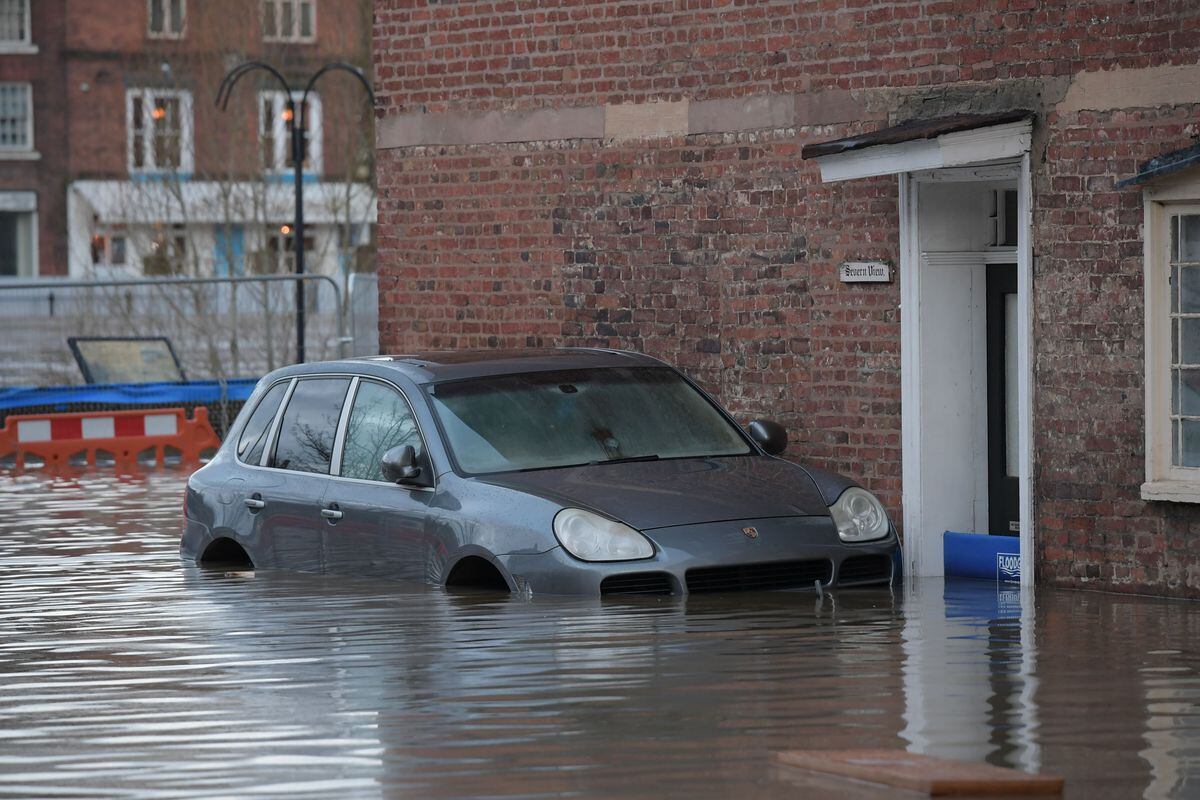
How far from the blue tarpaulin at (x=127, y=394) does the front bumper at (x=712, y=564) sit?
14.3 meters

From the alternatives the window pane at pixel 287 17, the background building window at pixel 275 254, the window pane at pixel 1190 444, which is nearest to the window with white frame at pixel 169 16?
the window pane at pixel 287 17

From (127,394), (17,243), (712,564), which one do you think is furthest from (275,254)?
(712,564)

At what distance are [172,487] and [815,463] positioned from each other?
8355 mm

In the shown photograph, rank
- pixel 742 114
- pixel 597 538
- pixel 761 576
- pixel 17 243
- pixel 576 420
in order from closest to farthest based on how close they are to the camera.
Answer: pixel 597 538 → pixel 761 576 → pixel 576 420 → pixel 742 114 → pixel 17 243

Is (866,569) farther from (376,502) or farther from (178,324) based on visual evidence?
(178,324)

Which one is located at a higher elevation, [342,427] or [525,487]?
[342,427]

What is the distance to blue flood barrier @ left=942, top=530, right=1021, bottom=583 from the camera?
497 inches

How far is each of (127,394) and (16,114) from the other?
36.8 metres

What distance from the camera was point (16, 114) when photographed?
5944 centimetres

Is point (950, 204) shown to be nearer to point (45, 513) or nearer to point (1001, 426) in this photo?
point (1001, 426)

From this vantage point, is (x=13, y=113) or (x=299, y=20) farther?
(x=13, y=113)

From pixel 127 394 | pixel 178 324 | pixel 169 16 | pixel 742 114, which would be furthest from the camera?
pixel 169 16

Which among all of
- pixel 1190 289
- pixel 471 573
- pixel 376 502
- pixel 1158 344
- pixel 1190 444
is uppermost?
pixel 1190 289

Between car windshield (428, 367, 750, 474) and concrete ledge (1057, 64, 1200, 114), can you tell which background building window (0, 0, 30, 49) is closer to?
car windshield (428, 367, 750, 474)
